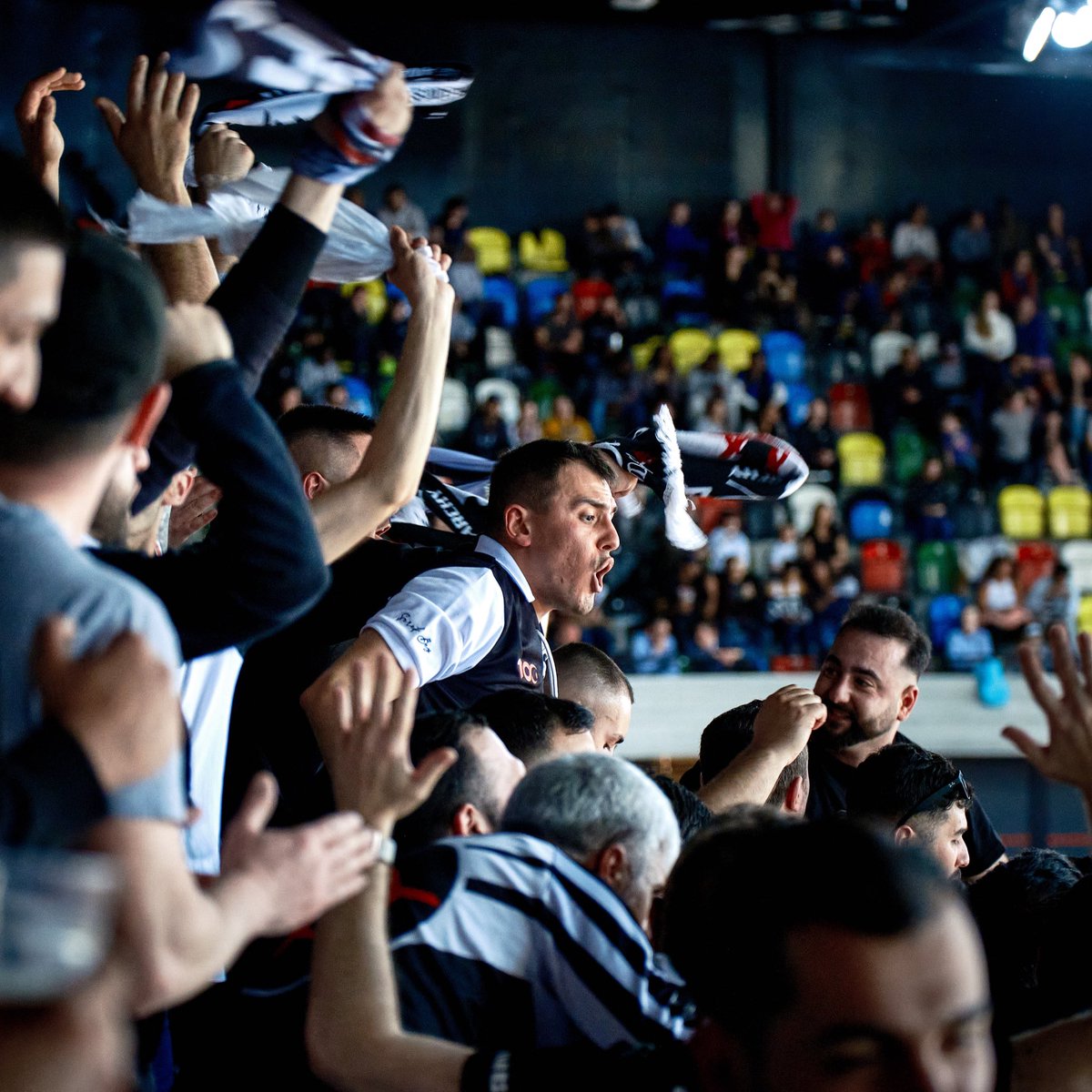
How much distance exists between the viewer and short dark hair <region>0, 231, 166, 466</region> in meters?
1.39

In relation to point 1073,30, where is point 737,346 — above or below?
below

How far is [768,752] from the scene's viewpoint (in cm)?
315

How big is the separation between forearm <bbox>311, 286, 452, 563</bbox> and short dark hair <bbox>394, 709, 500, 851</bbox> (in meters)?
0.32

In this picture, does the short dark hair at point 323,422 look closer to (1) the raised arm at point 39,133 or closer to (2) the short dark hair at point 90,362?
(1) the raised arm at point 39,133

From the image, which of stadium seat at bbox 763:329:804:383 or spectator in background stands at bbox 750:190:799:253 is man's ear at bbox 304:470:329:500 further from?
spectator in background stands at bbox 750:190:799:253

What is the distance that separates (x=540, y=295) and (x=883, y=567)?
15.9 feet

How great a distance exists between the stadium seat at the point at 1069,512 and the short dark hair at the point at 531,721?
484 inches

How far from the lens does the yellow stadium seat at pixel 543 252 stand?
52.9ft

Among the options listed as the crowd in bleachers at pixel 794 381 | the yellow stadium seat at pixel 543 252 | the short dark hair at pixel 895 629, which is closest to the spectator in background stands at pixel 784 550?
the crowd in bleachers at pixel 794 381

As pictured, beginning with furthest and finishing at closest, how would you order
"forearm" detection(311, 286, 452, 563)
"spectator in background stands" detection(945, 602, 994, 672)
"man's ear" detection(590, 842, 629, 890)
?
"spectator in background stands" detection(945, 602, 994, 672) < "forearm" detection(311, 286, 452, 563) < "man's ear" detection(590, 842, 629, 890)

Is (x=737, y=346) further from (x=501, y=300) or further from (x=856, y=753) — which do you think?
(x=856, y=753)

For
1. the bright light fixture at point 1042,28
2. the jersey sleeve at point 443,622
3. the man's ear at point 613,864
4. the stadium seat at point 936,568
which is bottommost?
the stadium seat at point 936,568

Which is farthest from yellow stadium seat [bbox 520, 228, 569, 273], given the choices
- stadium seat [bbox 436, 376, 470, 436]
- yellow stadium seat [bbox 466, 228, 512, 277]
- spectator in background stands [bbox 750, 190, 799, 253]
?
stadium seat [bbox 436, 376, 470, 436]

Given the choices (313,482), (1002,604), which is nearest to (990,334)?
(1002,604)
